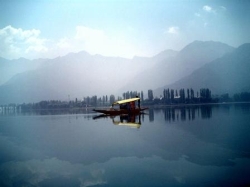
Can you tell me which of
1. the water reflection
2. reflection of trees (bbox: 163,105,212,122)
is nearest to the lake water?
the water reflection

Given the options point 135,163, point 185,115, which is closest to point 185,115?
point 185,115

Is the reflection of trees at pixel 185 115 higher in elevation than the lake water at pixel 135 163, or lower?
higher

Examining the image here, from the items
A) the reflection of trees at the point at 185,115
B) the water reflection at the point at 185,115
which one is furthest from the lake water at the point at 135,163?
the reflection of trees at the point at 185,115

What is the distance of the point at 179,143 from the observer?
15680 mm

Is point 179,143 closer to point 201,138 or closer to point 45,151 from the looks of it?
point 201,138

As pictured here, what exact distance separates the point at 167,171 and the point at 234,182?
305 cm

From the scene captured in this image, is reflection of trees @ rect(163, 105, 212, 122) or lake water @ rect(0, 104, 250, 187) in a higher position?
reflection of trees @ rect(163, 105, 212, 122)

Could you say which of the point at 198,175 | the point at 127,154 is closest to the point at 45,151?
the point at 127,154

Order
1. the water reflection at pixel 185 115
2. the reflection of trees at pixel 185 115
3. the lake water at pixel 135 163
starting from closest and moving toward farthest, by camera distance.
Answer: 1. the lake water at pixel 135 163
2. the water reflection at pixel 185 115
3. the reflection of trees at pixel 185 115

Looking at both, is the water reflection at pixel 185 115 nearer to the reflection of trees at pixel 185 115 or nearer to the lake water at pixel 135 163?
the reflection of trees at pixel 185 115

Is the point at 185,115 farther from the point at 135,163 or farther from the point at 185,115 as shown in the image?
the point at 135,163

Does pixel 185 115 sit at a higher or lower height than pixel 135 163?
higher

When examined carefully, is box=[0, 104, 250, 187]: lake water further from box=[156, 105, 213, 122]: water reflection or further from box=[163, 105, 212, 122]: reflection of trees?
box=[163, 105, 212, 122]: reflection of trees

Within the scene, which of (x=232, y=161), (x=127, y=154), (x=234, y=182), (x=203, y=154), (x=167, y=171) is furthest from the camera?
(x=127, y=154)
